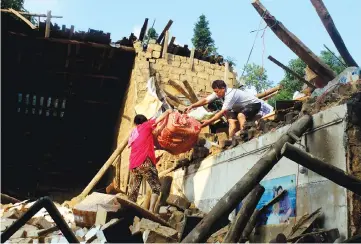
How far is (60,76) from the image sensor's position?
12.7m

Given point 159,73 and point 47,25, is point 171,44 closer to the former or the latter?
point 159,73

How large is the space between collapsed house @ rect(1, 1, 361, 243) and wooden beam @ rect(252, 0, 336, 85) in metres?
0.01

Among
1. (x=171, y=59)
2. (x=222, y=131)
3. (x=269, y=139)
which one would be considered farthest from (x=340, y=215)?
(x=171, y=59)

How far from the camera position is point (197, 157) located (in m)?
7.38

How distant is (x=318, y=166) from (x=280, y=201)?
5.76ft

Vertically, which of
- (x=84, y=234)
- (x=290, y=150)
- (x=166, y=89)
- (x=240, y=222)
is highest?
(x=166, y=89)

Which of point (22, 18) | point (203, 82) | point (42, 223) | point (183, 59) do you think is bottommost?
point (42, 223)

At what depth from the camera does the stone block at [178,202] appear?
6.70 meters

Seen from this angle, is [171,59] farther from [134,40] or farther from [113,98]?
[113,98]

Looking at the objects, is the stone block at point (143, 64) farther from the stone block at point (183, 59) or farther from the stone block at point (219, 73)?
the stone block at point (219, 73)

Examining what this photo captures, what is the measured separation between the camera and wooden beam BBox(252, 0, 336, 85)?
17.2 ft

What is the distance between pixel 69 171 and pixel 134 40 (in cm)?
649

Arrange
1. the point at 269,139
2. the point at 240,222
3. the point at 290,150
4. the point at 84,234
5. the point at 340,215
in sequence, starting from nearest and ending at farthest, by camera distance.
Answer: the point at 290,150 < the point at 340,215 < the point at 240,222 < the point at 269,139 < the point at 84,234

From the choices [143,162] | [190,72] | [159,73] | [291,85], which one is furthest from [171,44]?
[291,85]
